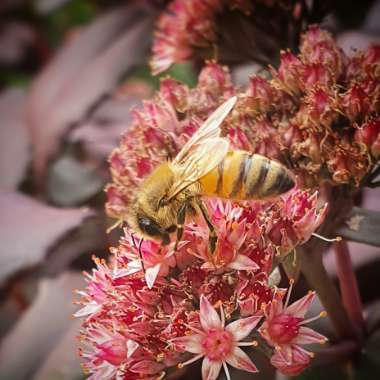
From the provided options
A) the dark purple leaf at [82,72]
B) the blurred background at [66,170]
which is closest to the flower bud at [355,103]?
the blurred background at [66,170]

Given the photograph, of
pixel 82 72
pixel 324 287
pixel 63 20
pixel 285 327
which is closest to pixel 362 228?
pixel 324 287

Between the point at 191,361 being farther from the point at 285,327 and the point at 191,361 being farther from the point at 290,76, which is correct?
the point at 290,76

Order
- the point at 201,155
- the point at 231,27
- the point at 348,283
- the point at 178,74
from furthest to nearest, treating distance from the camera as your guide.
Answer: the point at 178,74 < the point at 231,27 < the point at 348,283 < the point at 201,155

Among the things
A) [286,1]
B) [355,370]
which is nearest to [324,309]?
[355,370]

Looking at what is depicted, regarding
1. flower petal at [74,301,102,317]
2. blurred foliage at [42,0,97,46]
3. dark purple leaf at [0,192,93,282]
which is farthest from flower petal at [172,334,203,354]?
blurred foliage at [42,0,97,46]

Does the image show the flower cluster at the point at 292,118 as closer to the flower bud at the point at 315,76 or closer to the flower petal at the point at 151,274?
the flower bud at the point at 315,76

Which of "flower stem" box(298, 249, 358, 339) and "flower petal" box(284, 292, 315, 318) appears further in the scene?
"flower stem" box(298, 249, 358, 339)

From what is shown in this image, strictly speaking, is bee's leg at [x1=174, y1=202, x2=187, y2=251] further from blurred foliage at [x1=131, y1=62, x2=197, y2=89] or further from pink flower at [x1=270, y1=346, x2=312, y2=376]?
blurred foliage at [x1=131, y1=62, x2=197, y2=89]
